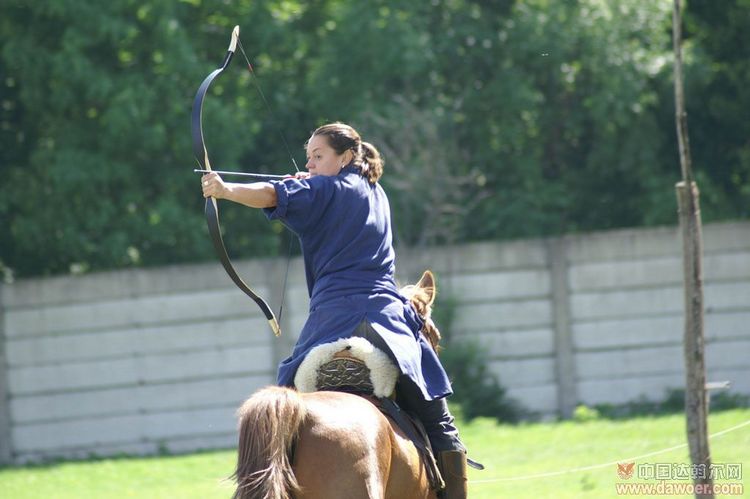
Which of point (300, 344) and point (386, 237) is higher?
point (386, 237)

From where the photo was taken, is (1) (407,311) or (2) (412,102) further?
(2) (412,102)

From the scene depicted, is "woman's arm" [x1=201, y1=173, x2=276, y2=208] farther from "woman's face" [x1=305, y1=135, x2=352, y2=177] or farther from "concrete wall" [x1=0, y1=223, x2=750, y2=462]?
"concrete wall" [x1=0, y1=223, x2=750, y2=462]

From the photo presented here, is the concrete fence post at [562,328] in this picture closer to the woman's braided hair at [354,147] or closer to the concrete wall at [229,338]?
the concrete wall at [229,338]

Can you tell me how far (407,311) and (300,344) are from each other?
52 cm

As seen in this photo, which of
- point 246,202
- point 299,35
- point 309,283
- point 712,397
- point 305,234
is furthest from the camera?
point 299,35

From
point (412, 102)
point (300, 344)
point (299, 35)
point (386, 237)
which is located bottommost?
point (300, 344)

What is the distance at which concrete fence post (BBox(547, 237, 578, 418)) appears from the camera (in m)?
11.5

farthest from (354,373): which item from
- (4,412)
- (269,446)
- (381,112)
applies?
(381,112)

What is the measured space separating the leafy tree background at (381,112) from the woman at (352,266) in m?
7.67

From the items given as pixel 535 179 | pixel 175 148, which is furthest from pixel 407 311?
pixel 535 179

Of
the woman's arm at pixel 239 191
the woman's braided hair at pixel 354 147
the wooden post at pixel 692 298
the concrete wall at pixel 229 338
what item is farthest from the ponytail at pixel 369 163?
the concrete wall at pixel 229 338

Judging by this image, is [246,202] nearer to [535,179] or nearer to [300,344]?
[300,344]

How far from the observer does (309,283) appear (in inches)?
191

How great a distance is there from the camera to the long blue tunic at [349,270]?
4.49 m
